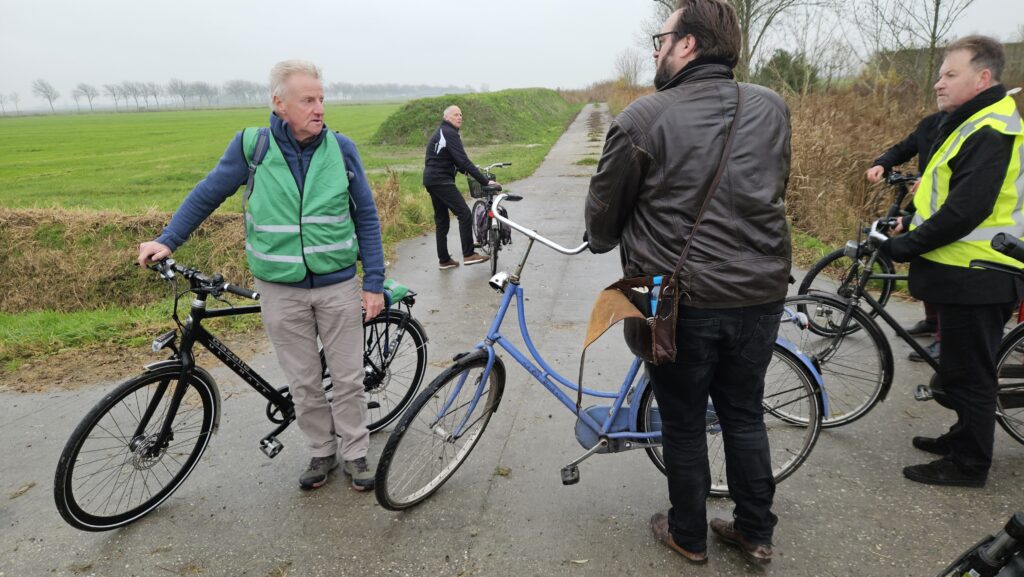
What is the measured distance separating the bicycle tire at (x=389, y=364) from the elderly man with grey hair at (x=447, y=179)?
3.65 meters

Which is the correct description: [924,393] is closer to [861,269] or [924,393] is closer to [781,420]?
[781,420]

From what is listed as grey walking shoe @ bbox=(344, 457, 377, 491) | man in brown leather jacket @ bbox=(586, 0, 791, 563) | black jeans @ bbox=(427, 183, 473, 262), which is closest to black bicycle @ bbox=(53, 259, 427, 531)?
grey walking shoe @ bbox=(344, 457, 377, 491)

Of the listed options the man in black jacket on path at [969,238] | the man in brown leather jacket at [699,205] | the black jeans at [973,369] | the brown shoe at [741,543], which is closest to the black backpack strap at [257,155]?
the man in brown leather jacket at [699,205]

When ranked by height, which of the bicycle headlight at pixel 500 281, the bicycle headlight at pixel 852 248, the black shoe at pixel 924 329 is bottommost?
the black shoe at pixel 924 329

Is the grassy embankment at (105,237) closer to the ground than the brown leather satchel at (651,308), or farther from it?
closer to the ground

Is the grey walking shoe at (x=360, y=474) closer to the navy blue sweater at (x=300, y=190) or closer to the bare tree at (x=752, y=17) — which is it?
the navy blue sweater at (x=300, y=190)

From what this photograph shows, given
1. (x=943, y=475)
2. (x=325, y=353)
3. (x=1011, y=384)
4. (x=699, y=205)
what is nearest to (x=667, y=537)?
(x=699, y=205)

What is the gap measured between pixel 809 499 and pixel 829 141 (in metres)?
7.72

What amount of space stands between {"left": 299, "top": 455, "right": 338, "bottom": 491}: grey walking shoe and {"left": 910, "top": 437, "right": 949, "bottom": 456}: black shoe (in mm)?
3356

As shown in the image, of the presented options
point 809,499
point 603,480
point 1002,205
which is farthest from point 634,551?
point 1002,205

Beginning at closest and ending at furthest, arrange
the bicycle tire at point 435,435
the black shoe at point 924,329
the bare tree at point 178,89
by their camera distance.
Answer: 1. the bicycle tire at point 435,435
2. the black shoe at point 924,329
3. the bare tree at point 178,89

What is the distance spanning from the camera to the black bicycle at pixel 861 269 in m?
3.97

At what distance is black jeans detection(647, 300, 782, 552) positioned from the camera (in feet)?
7.19

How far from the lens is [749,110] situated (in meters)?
2.05
